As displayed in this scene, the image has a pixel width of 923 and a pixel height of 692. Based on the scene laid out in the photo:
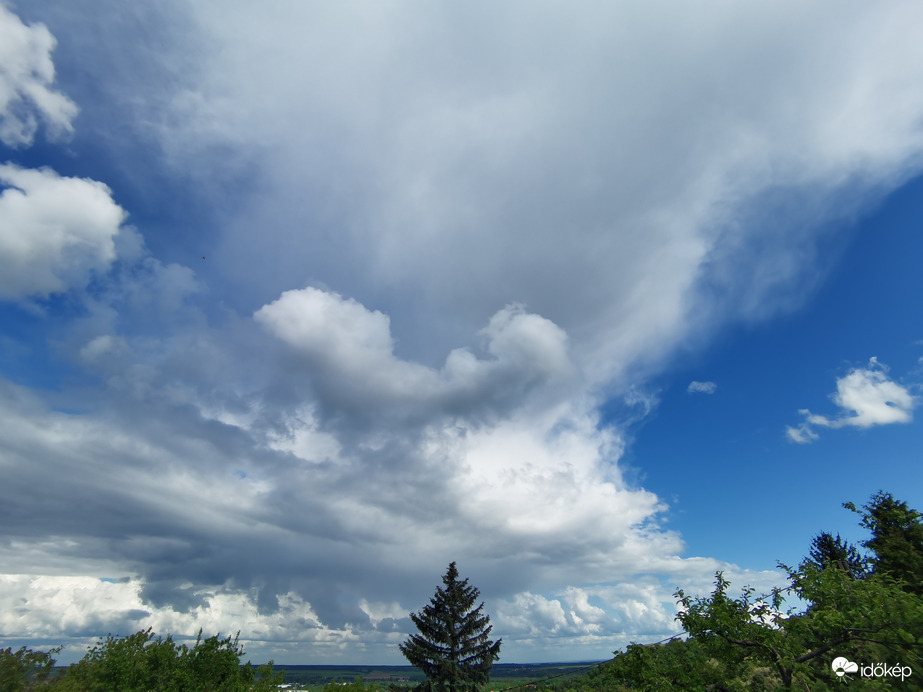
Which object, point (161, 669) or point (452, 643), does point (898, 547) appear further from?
point (161, 669)

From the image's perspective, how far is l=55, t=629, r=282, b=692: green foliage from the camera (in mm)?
31078

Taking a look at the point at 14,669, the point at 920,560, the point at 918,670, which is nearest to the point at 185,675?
the point at 14,669

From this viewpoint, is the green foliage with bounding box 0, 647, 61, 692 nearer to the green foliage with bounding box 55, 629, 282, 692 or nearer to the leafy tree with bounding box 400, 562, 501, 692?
the green foliage with bounding box 55, 629, 282, 692

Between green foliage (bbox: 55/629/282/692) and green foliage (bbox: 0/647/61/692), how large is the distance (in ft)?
10.8

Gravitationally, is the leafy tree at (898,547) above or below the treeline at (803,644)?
above

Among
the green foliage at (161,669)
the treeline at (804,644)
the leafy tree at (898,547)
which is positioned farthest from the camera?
the leafy tree at (898,547)

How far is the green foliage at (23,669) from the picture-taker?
3359 cm

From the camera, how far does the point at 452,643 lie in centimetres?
4538

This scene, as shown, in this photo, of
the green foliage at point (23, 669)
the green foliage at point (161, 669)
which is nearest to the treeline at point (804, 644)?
the green foliage at point (161, 669)

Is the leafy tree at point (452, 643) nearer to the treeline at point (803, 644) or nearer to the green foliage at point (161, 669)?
the green foliage at point (161, 669)

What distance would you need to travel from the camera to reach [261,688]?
88.9 ft

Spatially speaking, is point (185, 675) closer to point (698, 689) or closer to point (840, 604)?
point (698, 689)

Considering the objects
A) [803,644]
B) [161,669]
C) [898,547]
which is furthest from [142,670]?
[898,547]

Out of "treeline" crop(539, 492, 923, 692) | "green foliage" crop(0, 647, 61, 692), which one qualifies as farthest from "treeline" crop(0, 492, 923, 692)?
"green foliage" crop(0, 647, 61, 692)
